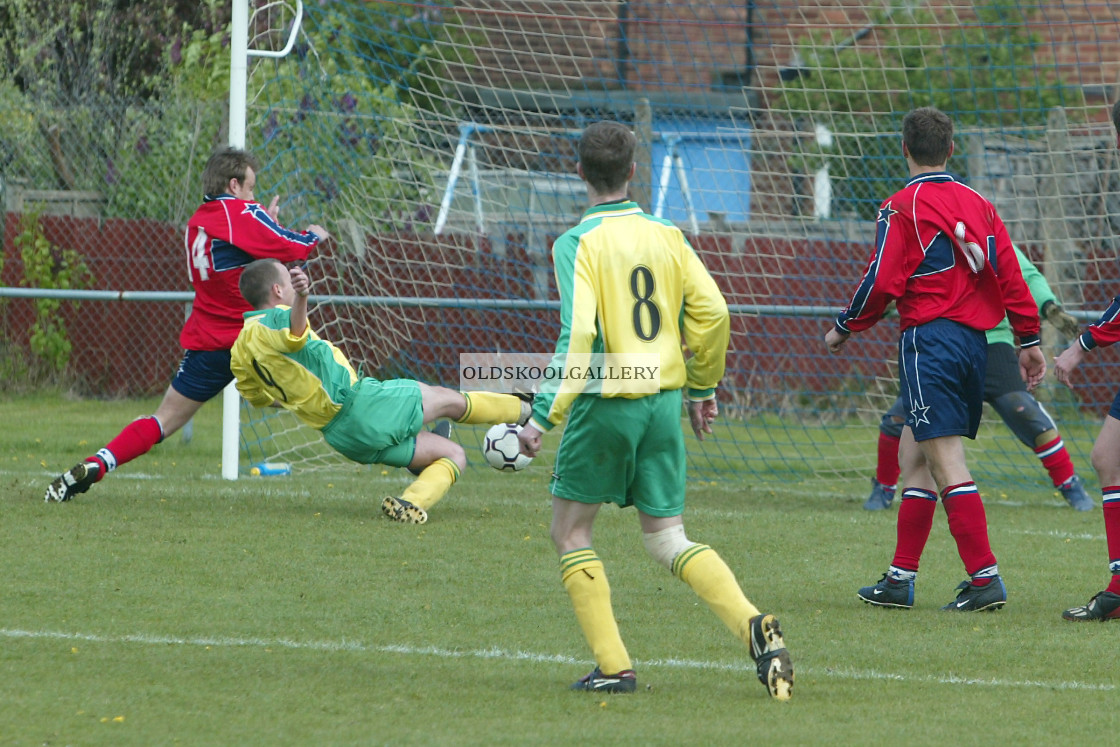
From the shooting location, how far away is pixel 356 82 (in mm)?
10172

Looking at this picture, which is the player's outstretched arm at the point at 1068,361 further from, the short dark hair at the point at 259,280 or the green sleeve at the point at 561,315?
the short dark hair at the point at 259,280

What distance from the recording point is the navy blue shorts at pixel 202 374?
7.75 metres

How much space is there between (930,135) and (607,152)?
1.79 meters

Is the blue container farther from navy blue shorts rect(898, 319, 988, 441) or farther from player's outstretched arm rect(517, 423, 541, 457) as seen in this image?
player's outstretched arm rect(517, 423, 541, 457)

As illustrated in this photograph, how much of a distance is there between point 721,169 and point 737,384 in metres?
1.75

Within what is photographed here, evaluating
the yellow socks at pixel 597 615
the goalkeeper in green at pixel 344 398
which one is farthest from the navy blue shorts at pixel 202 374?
the yellow socks at pixel 597 615

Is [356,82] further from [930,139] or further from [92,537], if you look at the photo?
[930,139]

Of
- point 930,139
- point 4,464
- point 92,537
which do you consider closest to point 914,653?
point 930,139

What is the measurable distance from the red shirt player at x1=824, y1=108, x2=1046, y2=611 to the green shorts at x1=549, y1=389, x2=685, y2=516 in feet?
4.63

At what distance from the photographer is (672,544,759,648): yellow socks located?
A: 4160 millimetres

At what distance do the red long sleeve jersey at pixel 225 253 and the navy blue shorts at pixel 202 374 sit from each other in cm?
5

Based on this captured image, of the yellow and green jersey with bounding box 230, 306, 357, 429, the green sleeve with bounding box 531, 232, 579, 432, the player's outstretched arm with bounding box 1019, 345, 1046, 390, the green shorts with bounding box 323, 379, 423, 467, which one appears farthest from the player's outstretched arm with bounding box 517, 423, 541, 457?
the green shorts with bounding box 323, 379, 423, 467

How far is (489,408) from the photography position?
735 cm

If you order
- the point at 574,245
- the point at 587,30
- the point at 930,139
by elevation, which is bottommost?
the point at 574,245
